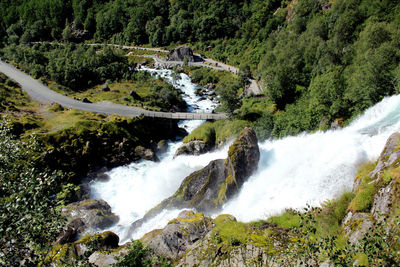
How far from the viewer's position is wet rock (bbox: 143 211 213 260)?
21.2 metres

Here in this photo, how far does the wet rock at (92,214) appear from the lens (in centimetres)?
3326

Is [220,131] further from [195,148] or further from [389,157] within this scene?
[389,157]

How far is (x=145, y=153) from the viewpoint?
173 ft

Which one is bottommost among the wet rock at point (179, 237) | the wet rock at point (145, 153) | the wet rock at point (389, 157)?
the wet rock at point (145, 153)

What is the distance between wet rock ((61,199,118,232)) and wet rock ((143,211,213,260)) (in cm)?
1431

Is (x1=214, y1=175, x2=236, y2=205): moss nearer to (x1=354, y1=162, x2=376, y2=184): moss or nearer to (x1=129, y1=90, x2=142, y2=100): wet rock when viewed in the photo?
(x1=354, y1=162, x2=376, y2=184): moss

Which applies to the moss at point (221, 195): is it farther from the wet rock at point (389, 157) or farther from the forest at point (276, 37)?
the forest at point (276, 37)

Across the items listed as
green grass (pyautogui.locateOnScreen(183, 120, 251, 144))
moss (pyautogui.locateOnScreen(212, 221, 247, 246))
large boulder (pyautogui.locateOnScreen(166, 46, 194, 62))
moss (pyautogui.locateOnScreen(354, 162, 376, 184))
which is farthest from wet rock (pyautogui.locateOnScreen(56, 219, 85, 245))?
large boulder (pyautogui.locateOnScreen(166, 46, 194, 62))

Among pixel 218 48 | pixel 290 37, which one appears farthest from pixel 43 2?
pixel 290 37

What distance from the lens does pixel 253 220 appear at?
26234 millimetres

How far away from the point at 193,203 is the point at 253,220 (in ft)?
31.3

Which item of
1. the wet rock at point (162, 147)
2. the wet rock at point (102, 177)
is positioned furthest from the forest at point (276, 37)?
the wet rock at point (102, 177)

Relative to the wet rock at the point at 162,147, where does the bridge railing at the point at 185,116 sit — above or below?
above

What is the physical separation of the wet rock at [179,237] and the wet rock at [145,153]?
28.9m
